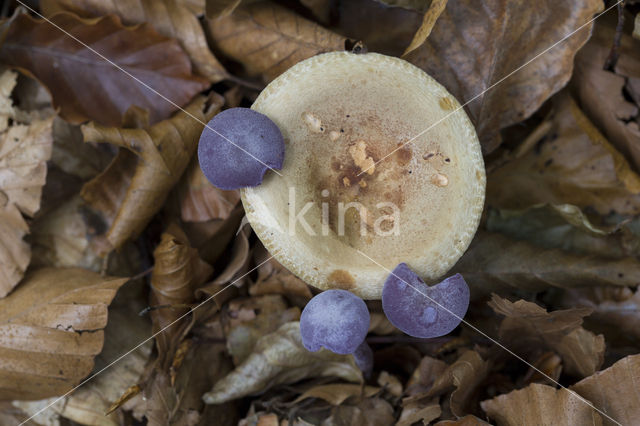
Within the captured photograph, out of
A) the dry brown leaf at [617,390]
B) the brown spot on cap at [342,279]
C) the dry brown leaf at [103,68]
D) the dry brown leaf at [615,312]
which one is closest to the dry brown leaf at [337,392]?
the brown spot on cap at [342,279]

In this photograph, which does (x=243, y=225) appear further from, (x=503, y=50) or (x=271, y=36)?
(x=503, y=50)

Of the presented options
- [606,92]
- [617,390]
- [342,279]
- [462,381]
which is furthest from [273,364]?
[606,92]

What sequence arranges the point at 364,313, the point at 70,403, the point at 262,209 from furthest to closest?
the point at 70,403
the point at 262,209
the point at 364,313

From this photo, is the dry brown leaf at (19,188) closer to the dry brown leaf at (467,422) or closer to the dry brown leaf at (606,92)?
the dry brown leaf at (467,422)

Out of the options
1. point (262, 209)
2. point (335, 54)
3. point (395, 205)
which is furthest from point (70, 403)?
point (335, 54)

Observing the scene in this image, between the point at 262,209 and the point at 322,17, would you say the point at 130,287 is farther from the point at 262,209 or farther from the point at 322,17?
the point at 322,17
